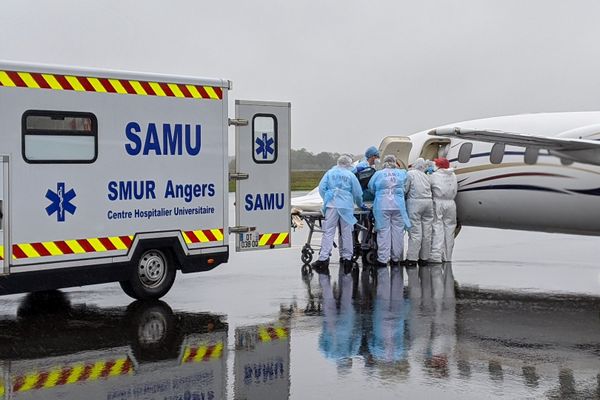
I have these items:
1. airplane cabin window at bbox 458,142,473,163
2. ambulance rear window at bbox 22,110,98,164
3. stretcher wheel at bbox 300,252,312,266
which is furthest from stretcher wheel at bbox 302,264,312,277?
ambulance rear window at bbox 22,110,98,164

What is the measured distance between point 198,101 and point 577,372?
5793 mm

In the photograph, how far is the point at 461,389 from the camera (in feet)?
23.3

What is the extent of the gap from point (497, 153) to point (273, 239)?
5.47m

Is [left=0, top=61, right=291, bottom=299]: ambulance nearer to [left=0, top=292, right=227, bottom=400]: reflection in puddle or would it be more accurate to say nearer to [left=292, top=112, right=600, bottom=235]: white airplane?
[left=0, top=292, right=227, bottom=400]: reflection in puddle

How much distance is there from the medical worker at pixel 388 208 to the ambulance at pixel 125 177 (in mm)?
3120

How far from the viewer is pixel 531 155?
50.6 feet

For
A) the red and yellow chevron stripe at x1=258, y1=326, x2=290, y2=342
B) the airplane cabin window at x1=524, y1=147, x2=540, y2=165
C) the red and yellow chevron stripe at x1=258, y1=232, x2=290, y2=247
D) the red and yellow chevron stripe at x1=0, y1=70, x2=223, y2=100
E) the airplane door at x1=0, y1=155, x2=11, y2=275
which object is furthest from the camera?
the airplane cabin window at x1=524, y1=147, x2=540, y2=165

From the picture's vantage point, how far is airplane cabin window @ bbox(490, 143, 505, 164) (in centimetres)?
1596

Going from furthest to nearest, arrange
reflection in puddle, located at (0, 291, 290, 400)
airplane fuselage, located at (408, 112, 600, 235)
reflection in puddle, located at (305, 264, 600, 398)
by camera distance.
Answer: airplane fuselage, located at (408, 112, 600, 235), reflection in puddle, located at (305, 264, 600, 398), reflection in puddle, located at (0, 291, 290, 400)

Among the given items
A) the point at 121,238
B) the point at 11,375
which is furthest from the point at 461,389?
the point at 121,238

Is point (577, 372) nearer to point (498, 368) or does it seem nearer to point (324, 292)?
point (498, 368)

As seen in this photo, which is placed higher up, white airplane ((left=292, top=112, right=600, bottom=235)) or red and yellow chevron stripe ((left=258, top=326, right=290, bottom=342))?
white airplane ((left=292, top=112, right=600, bottom=235))

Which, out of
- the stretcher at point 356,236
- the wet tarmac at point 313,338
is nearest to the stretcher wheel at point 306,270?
the stretcher at point 356,236

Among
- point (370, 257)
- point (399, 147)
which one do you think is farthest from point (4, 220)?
point (399, 147)
